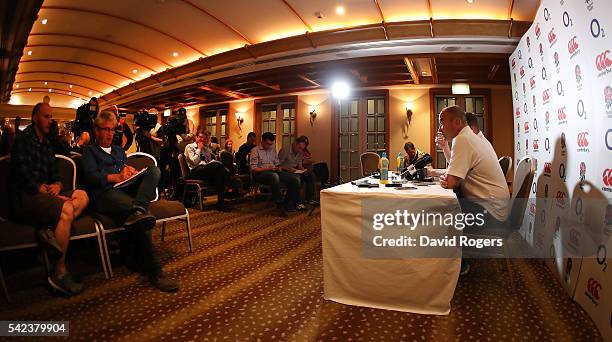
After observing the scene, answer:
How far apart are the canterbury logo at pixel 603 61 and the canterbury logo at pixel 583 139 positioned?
1.41ft

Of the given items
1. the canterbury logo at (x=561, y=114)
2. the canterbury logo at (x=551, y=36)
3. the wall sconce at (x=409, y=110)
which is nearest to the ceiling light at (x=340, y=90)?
the wall sconce at (x=409, y=110)

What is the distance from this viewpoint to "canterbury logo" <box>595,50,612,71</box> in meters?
1.62

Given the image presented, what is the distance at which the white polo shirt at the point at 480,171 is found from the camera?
2127 millimetres

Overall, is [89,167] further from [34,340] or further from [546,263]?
[546,263]

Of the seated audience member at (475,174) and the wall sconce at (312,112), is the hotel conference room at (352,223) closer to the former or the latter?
the seated audience member at (475,174)

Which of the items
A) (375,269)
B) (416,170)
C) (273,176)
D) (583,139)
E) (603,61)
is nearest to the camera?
(603,61)

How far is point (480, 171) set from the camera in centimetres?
222

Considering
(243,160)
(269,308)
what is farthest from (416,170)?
(243,160)

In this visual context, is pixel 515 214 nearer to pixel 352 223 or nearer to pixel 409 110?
pixel 352 223

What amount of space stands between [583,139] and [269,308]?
7.45 ft

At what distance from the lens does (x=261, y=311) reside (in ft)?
6.07

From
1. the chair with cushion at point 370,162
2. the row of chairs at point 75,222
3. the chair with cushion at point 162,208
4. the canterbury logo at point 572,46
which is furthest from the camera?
the chair with cushion at point 370,162

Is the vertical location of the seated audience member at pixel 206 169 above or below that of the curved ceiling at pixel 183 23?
below

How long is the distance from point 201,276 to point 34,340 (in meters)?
1.01
